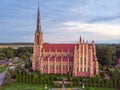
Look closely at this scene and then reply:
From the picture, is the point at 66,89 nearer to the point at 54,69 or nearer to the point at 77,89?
the point at 77,89

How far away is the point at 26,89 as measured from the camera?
36.8 meters

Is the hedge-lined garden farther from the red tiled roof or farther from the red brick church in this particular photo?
the red tiled roof

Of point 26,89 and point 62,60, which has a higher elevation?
point 62,60

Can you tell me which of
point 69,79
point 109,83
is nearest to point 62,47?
point 69,79

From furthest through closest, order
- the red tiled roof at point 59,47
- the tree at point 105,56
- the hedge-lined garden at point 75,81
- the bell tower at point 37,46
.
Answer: the tree at point 105,56 → the bell tower at point 37,46 → the red tiled roof at point 59,47 → the hedge-lined garden at point 75,81

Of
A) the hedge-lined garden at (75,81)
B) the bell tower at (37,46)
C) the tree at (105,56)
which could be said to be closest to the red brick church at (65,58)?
the bell tower at (37,46)

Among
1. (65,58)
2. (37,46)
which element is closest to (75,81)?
(65,58)

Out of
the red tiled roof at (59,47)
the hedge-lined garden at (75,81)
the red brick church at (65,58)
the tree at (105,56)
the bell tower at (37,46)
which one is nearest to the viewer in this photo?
the hedge-lined garden at (75,81)

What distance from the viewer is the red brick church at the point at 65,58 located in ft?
162

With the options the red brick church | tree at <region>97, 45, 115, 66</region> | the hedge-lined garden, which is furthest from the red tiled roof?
tree at <region>97, 45, 115, 66</region>

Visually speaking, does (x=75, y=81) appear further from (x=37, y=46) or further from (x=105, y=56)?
(x=105, y=56)

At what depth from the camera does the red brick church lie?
4938cm

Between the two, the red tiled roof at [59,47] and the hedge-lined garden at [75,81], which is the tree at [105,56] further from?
the hedge-lined garden at [75,81]

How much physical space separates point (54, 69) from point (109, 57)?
15.3 meters
